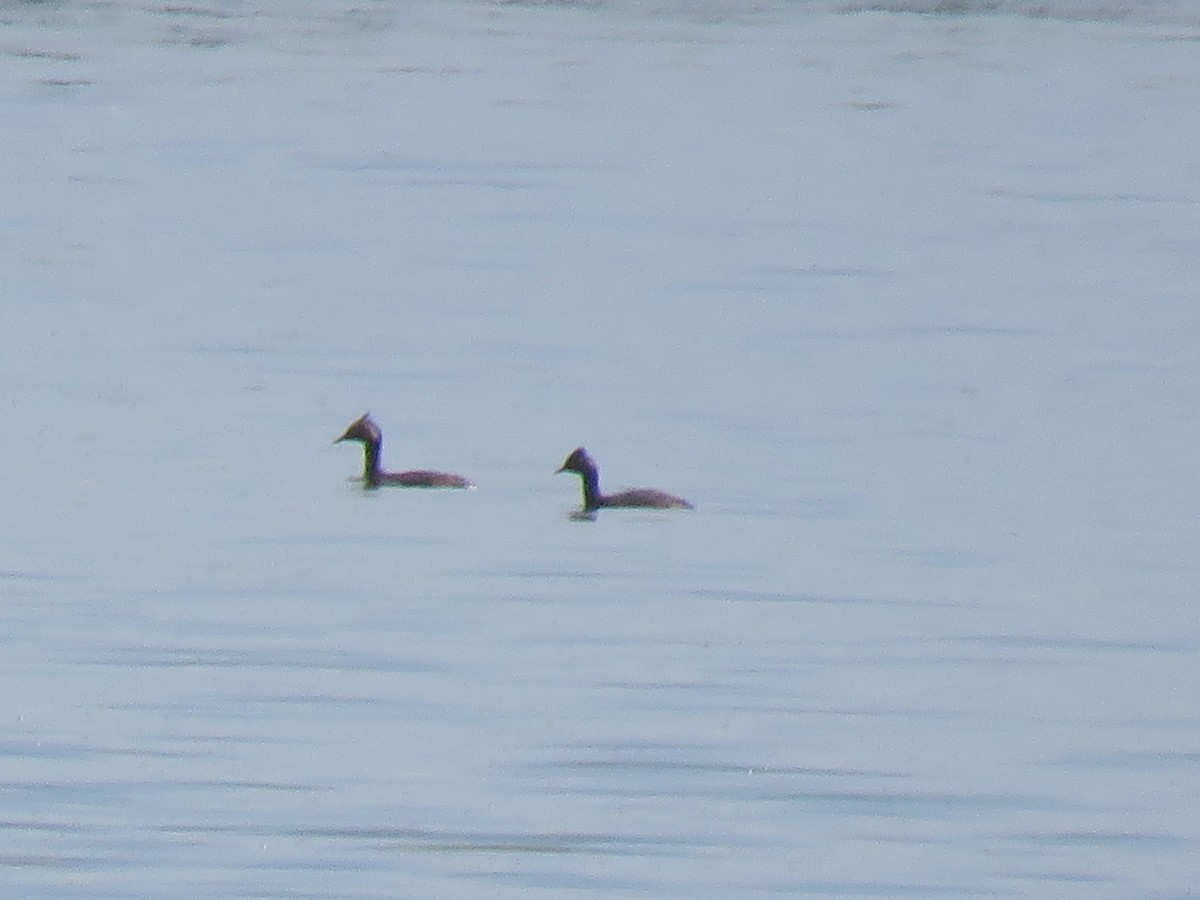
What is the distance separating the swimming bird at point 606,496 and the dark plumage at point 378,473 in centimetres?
80

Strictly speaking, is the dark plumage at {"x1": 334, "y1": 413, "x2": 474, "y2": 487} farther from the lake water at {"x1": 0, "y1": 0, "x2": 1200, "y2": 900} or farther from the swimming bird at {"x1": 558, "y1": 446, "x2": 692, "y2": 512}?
the swimming bird at {"x1": 558, "y1": 446, "x2": 692, "y2": 512}

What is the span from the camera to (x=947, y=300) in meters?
29.8

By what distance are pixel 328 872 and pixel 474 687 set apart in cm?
318

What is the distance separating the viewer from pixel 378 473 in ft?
63.0

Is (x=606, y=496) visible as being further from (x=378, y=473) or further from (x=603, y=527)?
(x=378, y=473)

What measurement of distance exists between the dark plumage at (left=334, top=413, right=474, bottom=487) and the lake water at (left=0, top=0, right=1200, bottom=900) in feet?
0.39

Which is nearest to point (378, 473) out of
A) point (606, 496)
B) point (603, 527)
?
point (606, 496)

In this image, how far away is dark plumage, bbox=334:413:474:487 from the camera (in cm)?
1873

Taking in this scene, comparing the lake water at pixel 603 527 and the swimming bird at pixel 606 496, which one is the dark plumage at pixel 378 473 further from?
the swimming bird at pixel 606 496

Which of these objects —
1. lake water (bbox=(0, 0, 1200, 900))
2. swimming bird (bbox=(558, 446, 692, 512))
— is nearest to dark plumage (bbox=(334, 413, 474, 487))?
lake water (bbox=(0, 0, 1200, 900))

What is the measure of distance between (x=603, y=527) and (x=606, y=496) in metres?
0.25

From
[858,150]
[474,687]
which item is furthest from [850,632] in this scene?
[858,150]

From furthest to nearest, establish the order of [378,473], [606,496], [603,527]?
1. [378,473]
2. [606,496]
3. [603,527]

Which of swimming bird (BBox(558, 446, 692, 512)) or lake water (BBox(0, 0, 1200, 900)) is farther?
swimming bird (BBox(558, 446, 692, 512))
